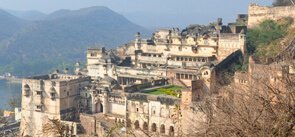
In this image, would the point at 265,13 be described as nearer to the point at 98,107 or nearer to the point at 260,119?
the point at 98,107

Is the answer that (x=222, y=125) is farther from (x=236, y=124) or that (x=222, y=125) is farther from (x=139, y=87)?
(x=139, y=87)

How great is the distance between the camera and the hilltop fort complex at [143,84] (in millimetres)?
34000

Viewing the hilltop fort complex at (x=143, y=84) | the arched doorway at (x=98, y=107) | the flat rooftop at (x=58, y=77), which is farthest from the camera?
the flat rooftop at (x=58, y=77)

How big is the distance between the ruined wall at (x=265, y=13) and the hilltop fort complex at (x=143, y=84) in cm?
9

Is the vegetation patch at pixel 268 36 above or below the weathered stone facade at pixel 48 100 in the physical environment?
above

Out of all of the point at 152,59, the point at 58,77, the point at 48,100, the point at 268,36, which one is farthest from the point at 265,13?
the point at 48,100

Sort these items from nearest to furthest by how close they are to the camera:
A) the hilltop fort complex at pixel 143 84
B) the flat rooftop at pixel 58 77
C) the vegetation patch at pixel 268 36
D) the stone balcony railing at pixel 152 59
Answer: the hilltop fort complex at pixel 143 84
the vegetation patch at pixel 268 36
the flat rooftop at pixel 58 77
the stone balcony railing at pixel 152 59

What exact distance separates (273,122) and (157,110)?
22116 millimetres

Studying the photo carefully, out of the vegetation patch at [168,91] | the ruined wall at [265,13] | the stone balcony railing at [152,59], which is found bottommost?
the vegetation patch at [168,91]

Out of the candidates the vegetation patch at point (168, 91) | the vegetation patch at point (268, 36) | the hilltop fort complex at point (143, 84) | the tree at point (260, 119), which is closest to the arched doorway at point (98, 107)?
the hilltop fort complex at point (143, 84)

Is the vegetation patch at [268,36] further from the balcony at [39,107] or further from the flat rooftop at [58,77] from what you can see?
the balcony at [39,107]

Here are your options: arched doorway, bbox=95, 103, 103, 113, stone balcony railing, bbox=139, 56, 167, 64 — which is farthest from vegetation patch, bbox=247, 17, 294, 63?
arched doorway, bbox=95, 103, 103, 113

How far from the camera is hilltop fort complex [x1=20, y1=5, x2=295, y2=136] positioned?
3400cm

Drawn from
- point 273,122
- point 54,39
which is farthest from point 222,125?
point 54,39
